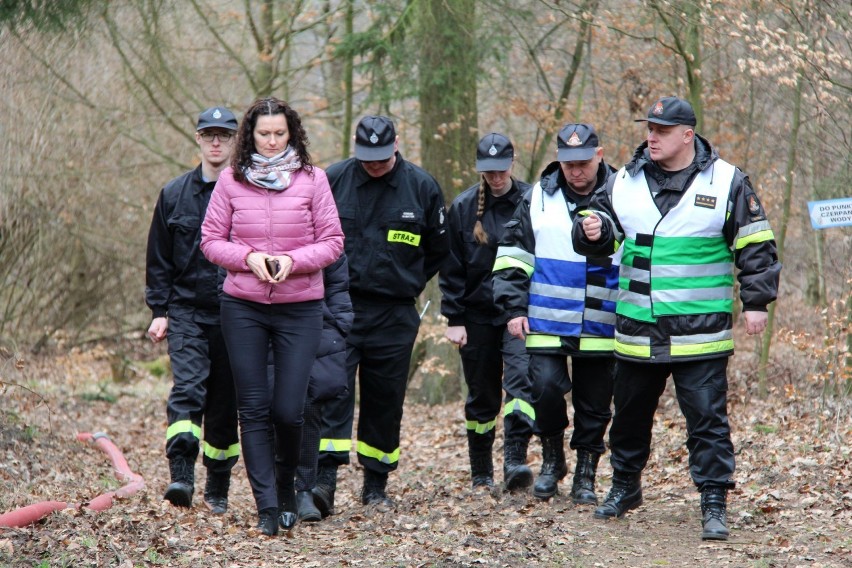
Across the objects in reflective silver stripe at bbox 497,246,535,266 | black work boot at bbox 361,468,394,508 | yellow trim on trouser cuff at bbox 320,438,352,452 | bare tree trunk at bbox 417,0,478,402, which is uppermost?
bare tree trunk at bbox 417,0,478,402

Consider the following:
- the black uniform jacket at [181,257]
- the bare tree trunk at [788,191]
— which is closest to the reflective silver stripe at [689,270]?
the black uniform jacket at [181,257]

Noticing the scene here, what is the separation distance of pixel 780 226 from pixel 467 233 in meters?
4.92

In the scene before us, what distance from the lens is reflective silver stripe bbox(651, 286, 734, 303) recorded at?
560 cm

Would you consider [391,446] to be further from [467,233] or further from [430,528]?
[467,233]

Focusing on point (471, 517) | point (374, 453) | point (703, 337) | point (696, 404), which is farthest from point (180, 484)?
point (703, 337)

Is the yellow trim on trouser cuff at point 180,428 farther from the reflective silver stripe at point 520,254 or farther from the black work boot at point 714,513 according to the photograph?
the black work boot at point 714,513

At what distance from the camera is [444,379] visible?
13953mm

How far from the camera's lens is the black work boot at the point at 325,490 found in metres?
6.57

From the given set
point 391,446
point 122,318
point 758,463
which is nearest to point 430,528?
point 391,446

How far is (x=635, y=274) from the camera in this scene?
5.77 metres

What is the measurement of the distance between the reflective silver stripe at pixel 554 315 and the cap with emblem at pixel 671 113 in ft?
4.51

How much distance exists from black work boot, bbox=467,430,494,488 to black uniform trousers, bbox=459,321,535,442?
53 millimetres

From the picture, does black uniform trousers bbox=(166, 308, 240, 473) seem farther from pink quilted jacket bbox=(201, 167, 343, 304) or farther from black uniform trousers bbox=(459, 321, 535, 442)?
black uniform trousers bbox=(459, 321, 535, 442)

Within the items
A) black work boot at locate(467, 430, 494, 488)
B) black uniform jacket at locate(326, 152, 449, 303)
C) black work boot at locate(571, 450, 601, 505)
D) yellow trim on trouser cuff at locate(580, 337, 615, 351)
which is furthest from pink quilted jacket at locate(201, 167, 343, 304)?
black work boot at locate(467, 430, 494, 488)
